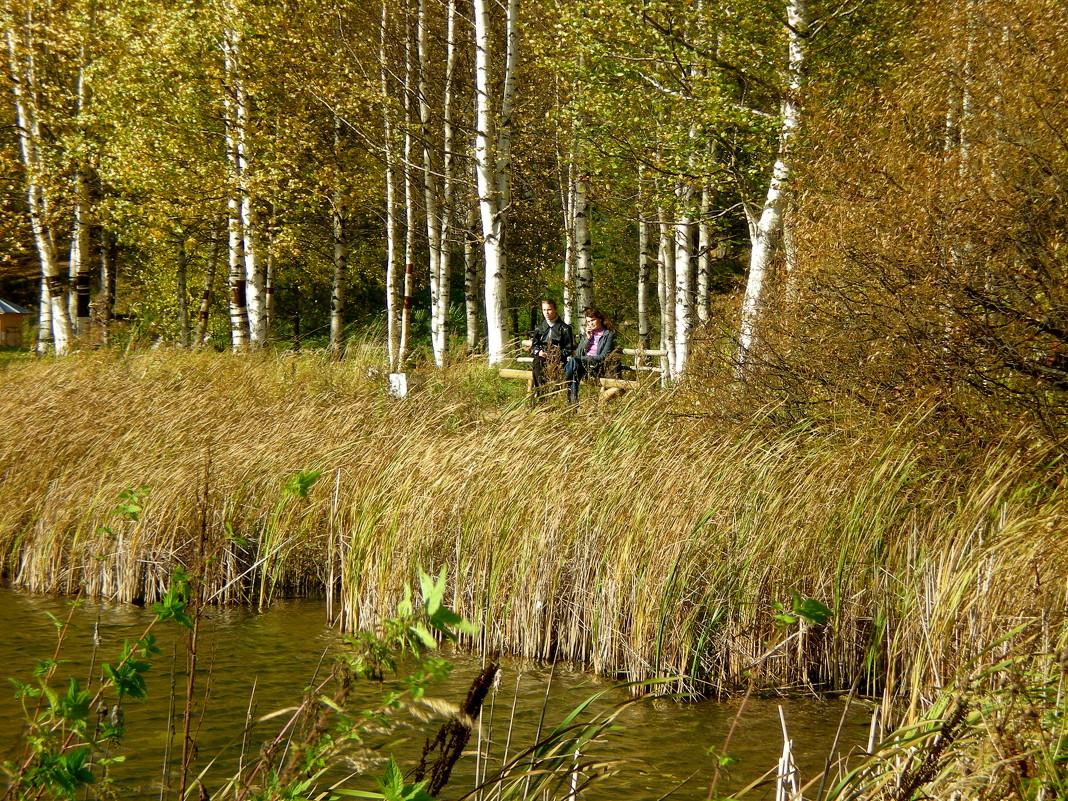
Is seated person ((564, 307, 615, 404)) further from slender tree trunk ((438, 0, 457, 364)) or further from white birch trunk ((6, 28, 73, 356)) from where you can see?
white birch trunk ((6, 28, 73, 356))

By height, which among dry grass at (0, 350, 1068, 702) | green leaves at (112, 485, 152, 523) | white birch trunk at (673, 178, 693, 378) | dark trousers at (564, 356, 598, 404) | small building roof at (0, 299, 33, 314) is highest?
small building roof at (0, 299, 33, 314)

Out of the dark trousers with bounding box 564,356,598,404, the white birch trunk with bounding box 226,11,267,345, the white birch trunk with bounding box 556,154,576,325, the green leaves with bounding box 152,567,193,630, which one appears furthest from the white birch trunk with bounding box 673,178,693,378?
the green leaves with bounding box 152,567,193,630

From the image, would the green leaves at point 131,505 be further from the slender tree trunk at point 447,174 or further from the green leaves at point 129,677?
the slender tree trunk at point 447,174

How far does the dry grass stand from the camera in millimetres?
5207

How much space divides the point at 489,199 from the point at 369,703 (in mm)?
10013

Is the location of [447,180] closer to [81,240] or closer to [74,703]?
[81,240]

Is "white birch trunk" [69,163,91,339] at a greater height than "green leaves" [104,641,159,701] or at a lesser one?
greater

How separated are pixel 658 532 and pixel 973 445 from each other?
1.89m

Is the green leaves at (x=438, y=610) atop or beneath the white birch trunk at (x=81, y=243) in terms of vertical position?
beneath

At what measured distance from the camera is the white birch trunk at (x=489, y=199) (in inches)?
555

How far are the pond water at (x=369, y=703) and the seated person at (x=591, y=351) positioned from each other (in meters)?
4.82

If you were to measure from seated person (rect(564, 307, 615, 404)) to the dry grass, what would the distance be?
2.40 meters

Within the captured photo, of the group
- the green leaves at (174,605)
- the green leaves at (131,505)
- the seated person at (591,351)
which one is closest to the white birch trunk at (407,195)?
the seated person at (591,351)

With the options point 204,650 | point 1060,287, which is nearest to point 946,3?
point 1060,287
